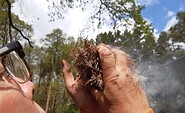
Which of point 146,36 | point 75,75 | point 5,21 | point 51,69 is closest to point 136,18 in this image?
point 146,36

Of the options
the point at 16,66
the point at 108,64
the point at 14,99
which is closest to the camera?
the point at 14,99

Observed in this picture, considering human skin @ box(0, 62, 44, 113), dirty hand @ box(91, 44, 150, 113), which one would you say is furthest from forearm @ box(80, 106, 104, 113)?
human skin @ box(0, 62, 44, 113)

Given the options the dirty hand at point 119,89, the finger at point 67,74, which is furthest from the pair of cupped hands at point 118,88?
the finger at point 67,74

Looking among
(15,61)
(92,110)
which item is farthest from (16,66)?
(92,110)

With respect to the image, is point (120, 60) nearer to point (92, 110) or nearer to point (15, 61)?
point (92, 110)

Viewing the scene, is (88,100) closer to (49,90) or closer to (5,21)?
(5,21)
